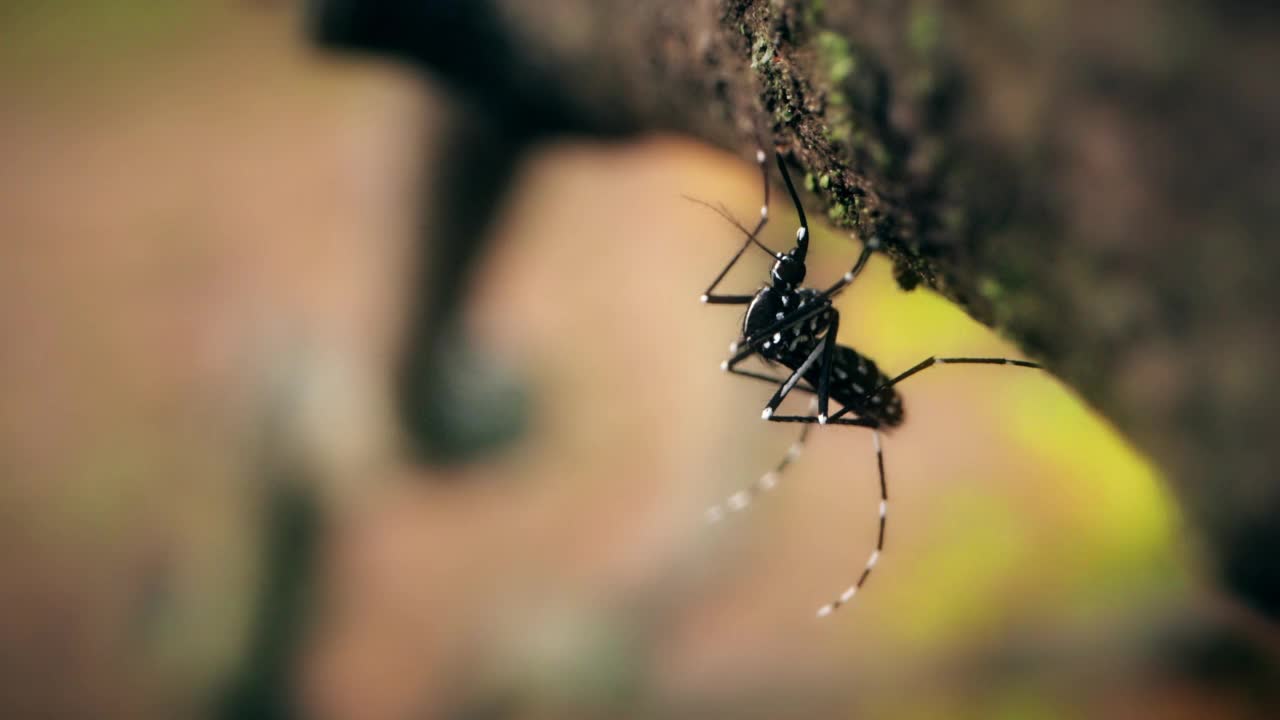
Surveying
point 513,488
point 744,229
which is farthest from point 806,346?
point 513,488

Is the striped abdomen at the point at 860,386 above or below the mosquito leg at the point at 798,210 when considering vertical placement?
below

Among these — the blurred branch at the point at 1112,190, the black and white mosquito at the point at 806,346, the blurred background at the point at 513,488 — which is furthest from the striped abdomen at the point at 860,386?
the blurred background at the point at 513,488

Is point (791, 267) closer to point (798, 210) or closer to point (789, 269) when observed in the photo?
point (789, 269)

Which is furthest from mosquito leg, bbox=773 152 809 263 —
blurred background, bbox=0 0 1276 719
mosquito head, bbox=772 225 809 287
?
blurred background, bbox=0 0 1276 719

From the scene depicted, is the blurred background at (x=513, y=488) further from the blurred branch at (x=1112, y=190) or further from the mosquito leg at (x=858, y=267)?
the blurred branch at (x=1112, y=190)

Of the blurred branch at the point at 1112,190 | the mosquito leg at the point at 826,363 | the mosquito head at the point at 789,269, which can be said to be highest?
the mosquito head at the point at 789,269

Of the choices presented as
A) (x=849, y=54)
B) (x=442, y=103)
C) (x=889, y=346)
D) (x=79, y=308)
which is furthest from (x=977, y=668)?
(x=79, y=308)

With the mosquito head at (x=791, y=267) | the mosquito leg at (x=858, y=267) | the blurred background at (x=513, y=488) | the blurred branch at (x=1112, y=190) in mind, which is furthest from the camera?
the blurred background at (x=513, y=488)

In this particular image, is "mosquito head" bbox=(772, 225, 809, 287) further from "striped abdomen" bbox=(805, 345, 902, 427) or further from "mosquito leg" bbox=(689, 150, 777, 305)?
"striped abdomen" bbox=(805, 345, 902, 427)
